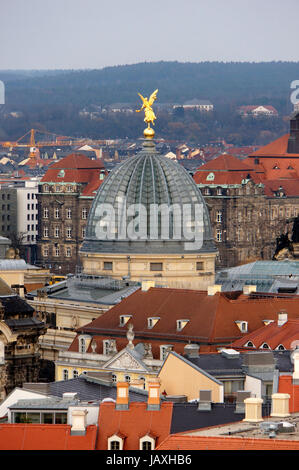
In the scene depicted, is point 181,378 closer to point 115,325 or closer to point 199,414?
point 199,414

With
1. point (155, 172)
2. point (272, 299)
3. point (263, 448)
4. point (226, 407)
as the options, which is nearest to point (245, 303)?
point (272, 299)

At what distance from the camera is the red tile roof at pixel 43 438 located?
53.7m

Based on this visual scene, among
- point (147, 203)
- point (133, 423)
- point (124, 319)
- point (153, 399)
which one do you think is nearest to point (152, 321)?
point (124, 319)

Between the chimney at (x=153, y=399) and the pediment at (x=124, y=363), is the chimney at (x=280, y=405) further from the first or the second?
the pediment at (x=124, y=363)

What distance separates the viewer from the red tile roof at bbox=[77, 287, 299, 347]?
90.1m

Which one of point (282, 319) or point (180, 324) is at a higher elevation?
point (282, 319)

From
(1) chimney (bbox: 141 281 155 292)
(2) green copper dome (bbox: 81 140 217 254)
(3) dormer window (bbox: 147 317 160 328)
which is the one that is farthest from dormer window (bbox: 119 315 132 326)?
(2) green copper dome (bbox: 81 140 217 254)

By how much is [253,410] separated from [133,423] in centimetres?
Answer: 440

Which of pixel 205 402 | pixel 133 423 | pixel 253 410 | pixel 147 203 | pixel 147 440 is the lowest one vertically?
pixel 147 203

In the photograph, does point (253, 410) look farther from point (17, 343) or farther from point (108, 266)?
point (108, 266)

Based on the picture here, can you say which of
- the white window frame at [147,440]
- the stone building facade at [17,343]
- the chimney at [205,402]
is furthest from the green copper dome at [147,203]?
the white window frame at [147,440]

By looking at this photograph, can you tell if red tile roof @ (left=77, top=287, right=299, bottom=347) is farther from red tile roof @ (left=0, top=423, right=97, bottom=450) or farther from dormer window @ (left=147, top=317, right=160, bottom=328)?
red tile roof @ (left=0, top=423, right=97, bottom=450)

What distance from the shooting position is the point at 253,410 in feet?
174

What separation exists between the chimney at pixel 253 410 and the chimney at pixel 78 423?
363cm
